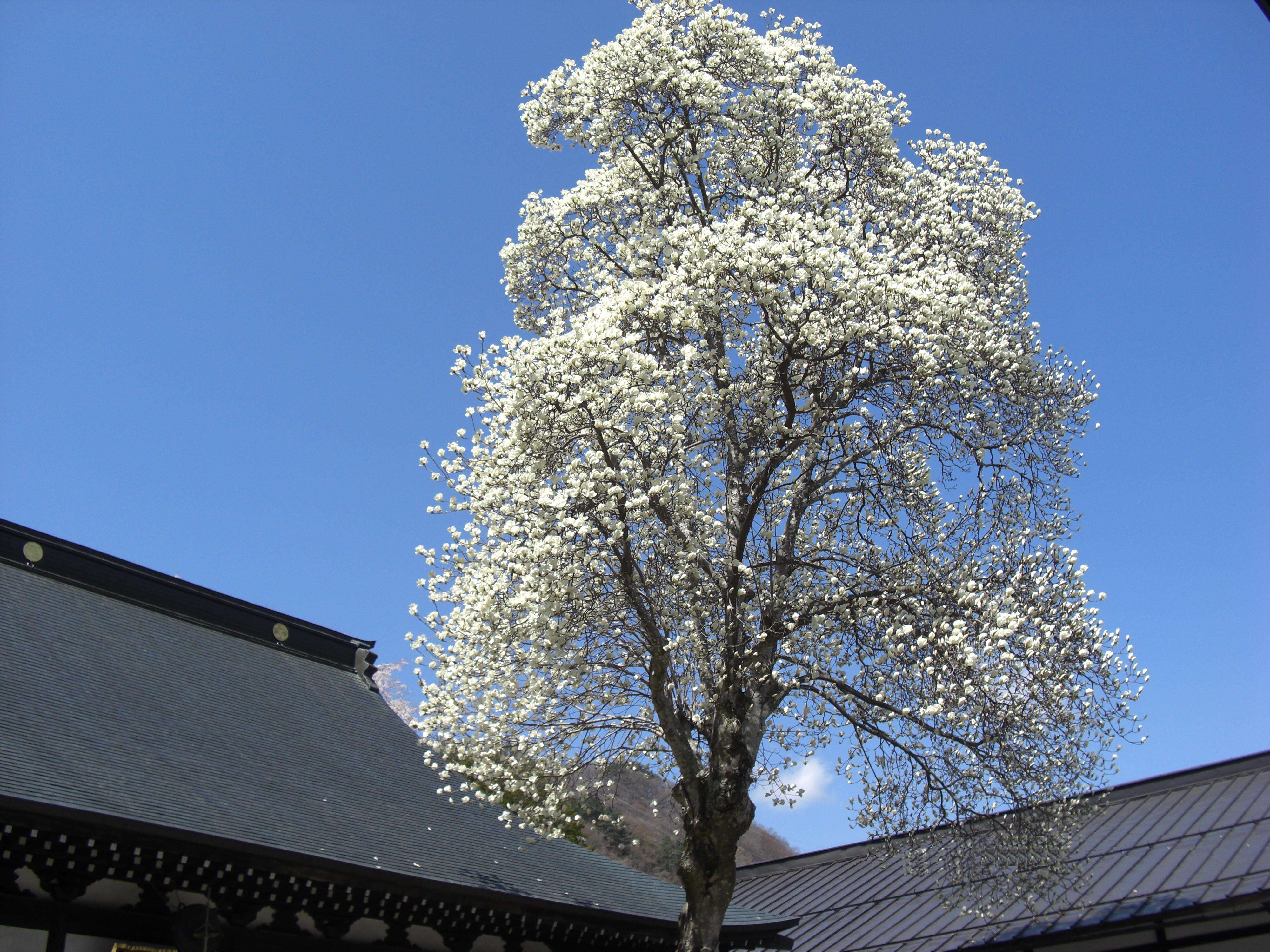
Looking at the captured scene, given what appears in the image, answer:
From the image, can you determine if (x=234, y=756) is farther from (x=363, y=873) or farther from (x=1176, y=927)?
(x=1176, y=927)

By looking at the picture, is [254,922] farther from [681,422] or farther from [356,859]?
[681,422]

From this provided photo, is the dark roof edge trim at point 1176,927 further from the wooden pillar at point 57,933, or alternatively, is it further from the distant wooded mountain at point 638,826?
the wooden pillar at point 57,933

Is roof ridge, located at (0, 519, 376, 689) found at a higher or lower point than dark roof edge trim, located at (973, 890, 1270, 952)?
higher

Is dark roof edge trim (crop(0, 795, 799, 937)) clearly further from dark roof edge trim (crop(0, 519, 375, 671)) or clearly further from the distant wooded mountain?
dark roof edge trim (crop(0, 519, 375, 671))

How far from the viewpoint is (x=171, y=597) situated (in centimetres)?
1614

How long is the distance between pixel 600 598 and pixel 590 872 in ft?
17.1

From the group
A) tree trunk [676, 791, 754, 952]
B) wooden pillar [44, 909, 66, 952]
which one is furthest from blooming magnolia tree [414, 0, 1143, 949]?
wooden pillar [44, 909, 66, 952]

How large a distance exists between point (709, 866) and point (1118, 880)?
22.1 ft

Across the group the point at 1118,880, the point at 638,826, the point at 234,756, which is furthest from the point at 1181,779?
the point at 638,826

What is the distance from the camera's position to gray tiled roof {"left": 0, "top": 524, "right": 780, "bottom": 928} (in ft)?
31.2

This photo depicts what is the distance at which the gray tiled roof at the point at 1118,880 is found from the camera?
42.3 ft

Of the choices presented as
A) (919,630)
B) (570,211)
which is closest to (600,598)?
(919,630)

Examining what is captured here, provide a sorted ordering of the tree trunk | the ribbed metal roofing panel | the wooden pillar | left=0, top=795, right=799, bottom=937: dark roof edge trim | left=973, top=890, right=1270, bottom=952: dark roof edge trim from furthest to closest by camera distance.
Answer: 1. left=973, top=890, right=1270, bottom=952: dark roof edge trim
2. the tree trunk
3. the ribbed metal roofing panel
4. the wooden pillar
5. left=0, top=795, right=799, bottom=937: dark roof edge trim

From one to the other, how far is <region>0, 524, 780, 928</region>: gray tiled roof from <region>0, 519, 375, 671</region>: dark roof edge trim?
4.4 inches
